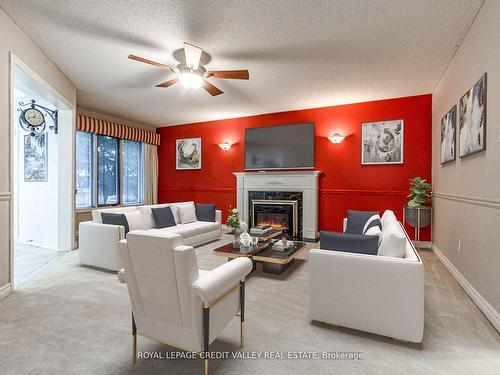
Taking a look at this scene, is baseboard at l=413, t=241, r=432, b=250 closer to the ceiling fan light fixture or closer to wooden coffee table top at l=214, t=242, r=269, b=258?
wooden coffee table top at l=214, t=242, r=269, b=258

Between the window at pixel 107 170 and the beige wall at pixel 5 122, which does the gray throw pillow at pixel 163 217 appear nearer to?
Result: the beige wall at pixel 5 122

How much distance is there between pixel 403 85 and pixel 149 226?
475 cm

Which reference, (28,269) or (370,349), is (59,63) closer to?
(28,269)

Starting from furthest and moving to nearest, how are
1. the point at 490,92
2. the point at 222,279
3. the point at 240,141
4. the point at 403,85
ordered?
the point at 240,141, the point at 403,85, the point at 490,92, the point at 222,279

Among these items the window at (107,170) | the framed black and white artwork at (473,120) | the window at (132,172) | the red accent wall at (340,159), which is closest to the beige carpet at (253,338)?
the framed black and white artwork at (473,120)

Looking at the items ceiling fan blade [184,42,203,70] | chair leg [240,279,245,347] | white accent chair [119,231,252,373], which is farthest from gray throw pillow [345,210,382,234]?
ceiling fan blade [184,42,203,70]

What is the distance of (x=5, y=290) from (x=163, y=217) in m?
2.26

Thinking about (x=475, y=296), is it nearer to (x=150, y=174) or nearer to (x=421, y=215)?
(x=421, y=215)

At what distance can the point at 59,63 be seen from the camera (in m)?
3.64

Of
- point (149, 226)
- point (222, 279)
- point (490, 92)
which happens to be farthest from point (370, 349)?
point (149, 226)

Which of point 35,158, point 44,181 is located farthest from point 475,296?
point 35,158

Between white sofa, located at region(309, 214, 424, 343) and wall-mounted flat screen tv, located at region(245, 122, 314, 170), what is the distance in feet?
12.2

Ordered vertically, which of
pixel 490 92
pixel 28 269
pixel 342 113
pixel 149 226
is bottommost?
pixel 28 269

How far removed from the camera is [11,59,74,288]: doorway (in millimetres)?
4457
